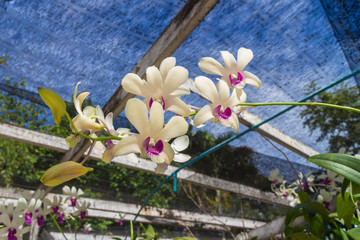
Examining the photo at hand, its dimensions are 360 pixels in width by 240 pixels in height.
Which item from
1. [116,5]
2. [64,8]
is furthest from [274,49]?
[64,8]

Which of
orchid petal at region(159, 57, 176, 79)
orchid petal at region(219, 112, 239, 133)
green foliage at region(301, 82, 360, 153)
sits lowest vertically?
orchid petal at region(219, 112, 239, 133)

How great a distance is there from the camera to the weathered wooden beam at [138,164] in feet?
6.32

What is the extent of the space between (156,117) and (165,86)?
0.07m

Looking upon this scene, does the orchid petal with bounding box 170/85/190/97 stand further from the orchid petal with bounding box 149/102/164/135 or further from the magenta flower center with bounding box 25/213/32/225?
the magenta flower center with bounding box 25/213/32/225

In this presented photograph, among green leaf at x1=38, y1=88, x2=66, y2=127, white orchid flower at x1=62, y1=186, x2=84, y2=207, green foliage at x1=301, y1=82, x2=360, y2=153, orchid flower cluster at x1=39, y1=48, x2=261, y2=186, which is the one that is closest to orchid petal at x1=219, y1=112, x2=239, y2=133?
orchid flower cluster at x1=39, y1=48, x2=261, y2=186

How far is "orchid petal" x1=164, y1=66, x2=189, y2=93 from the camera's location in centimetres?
36

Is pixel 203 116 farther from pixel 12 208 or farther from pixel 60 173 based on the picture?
pixel 12 208

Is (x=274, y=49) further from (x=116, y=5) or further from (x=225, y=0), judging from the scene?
(x=116, y=5)

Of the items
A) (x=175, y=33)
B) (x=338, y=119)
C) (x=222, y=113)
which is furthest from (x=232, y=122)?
(x=338, y=119)

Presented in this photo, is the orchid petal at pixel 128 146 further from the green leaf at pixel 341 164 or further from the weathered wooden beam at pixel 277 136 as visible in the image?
the weathered wooden beam at pixel 277 136

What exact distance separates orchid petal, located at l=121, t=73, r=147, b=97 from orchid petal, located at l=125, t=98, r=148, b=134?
51 millimetres

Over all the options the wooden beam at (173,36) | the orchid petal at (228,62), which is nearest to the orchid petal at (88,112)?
the orchid petal at (228,62)

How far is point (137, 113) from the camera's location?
0.32 metres

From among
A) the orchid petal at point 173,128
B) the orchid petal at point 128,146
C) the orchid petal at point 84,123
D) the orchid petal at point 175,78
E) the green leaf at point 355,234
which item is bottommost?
the green leaf at point 355,234
